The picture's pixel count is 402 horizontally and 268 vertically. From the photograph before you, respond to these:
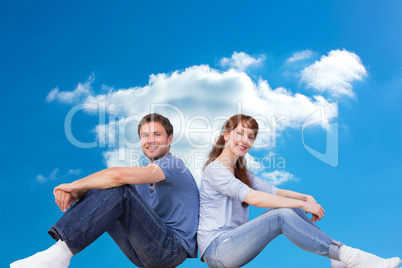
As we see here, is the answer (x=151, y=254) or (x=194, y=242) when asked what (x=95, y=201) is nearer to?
(x=151, y=254)

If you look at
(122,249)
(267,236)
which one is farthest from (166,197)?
(267,236)

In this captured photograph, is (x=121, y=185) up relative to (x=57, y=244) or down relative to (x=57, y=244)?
up

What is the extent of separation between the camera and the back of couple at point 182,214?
3.41 metres

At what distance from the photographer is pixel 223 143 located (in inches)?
170

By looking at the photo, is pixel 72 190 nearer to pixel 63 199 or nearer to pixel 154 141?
pixel 63 199

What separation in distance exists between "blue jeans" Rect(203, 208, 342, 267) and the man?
41 cm

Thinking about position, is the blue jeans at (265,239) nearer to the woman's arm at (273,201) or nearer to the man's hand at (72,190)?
the woman's arm at (273,201)

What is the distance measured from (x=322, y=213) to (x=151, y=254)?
171 cm

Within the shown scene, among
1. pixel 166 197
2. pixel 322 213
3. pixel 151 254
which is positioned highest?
pixel 166 197

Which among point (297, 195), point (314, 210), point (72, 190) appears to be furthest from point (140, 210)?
point (297, 195)

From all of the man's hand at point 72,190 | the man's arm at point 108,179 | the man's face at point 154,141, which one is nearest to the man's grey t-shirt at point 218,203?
the man's face at point 154,141

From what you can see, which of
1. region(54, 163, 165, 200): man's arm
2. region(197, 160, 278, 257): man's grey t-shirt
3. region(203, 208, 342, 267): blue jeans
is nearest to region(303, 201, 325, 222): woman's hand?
region(203, 208, 342, 267): blue jeans

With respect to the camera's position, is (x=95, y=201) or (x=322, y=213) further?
(x=322, y=213)

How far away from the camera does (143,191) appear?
13.9ft
